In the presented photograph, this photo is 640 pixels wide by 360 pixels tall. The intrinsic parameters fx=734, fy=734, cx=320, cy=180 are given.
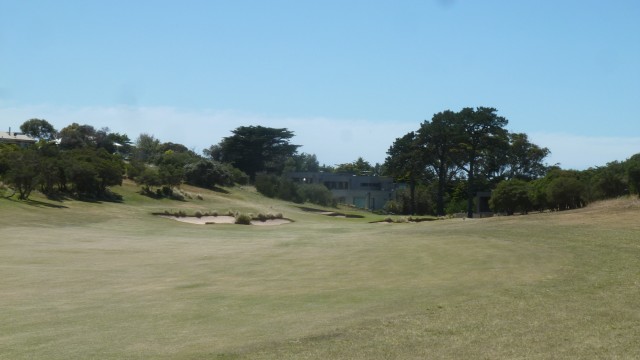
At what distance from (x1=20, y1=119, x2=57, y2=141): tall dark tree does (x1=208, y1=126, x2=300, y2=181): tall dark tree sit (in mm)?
51426

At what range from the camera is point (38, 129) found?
6496 inches

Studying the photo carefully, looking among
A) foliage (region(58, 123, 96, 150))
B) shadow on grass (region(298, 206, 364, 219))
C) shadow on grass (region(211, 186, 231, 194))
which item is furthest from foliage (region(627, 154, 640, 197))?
foliage (region(58, 123, 96, 150))

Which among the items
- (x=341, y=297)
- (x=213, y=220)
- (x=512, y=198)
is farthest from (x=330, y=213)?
(x=341, y=297)

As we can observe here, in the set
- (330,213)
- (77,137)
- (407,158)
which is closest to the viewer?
A: (330,213)

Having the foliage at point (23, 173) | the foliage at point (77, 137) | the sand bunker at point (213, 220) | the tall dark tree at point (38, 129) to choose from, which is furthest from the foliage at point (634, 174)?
the tall dark tree at point (38, 129)

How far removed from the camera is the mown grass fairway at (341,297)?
38.9 ft

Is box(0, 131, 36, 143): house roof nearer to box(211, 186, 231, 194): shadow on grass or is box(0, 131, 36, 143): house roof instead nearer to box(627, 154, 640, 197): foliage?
box(211, 186, 231, 194): shadow on grass

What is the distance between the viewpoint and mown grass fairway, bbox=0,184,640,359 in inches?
466

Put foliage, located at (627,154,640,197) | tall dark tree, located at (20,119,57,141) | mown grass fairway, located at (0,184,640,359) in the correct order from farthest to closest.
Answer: tall dark tree, located at (20,119,57,141), foliage, located at (627,154,640,197), mown grass fairway, located at (0,184,640,359)

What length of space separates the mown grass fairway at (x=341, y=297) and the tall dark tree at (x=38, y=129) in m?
139

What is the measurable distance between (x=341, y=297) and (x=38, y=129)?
531 feet

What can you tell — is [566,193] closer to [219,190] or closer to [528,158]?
[219,190]

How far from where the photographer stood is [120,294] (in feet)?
62.9

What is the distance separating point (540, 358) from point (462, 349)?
1.24m
